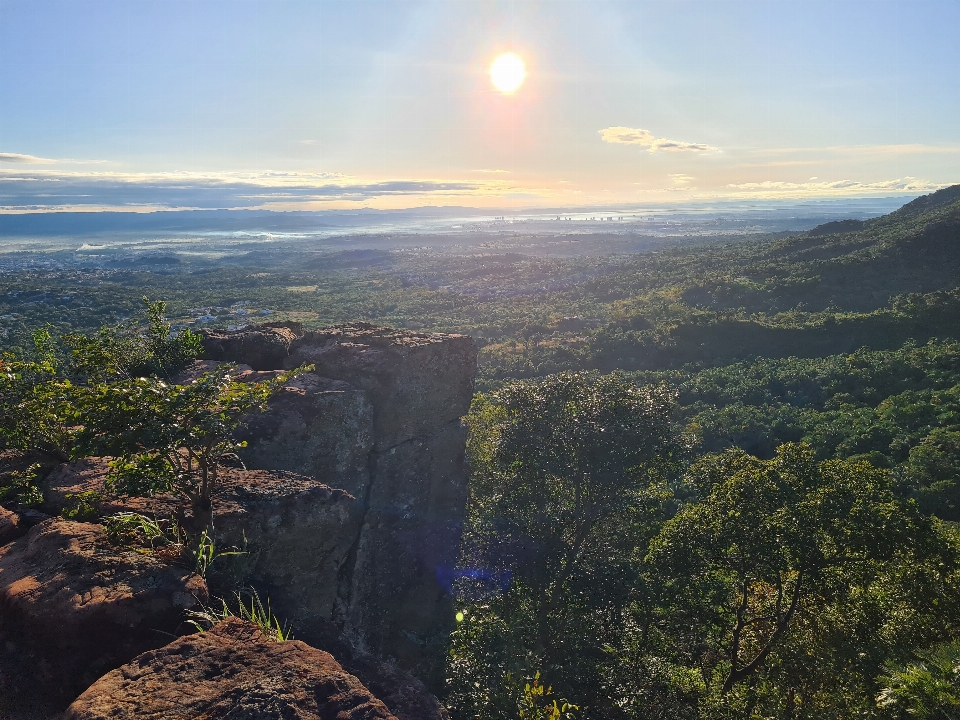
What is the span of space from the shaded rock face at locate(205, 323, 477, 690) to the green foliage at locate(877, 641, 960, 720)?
8648 millimetres

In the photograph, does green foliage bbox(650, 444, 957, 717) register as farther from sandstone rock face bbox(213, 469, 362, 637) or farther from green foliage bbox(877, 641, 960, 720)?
sandstone rock face bbox(213, 469, 362, 637)

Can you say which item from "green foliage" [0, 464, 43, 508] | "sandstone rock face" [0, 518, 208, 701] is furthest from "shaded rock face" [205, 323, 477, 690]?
"sandstone rock face" [0, 518, 208, 701]

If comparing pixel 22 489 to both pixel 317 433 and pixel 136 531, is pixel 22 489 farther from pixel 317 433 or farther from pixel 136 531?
pixel 317 433

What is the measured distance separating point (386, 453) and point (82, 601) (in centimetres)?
937

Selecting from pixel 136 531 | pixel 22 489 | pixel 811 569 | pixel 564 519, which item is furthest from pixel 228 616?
pixel 564 519

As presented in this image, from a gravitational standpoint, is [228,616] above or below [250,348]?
below

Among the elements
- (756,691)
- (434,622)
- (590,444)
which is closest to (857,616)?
(756,691)

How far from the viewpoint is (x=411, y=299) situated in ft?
452

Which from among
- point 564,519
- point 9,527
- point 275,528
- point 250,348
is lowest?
point 564,519

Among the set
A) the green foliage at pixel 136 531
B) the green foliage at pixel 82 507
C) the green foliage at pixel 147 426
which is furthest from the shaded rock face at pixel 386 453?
the green foliage at pixel 147 426

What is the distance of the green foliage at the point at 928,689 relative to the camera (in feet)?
21.0

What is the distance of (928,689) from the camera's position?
6.62m

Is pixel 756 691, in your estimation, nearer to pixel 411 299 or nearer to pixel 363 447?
pixel 363 447

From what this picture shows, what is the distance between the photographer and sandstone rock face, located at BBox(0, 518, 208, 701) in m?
6.57
